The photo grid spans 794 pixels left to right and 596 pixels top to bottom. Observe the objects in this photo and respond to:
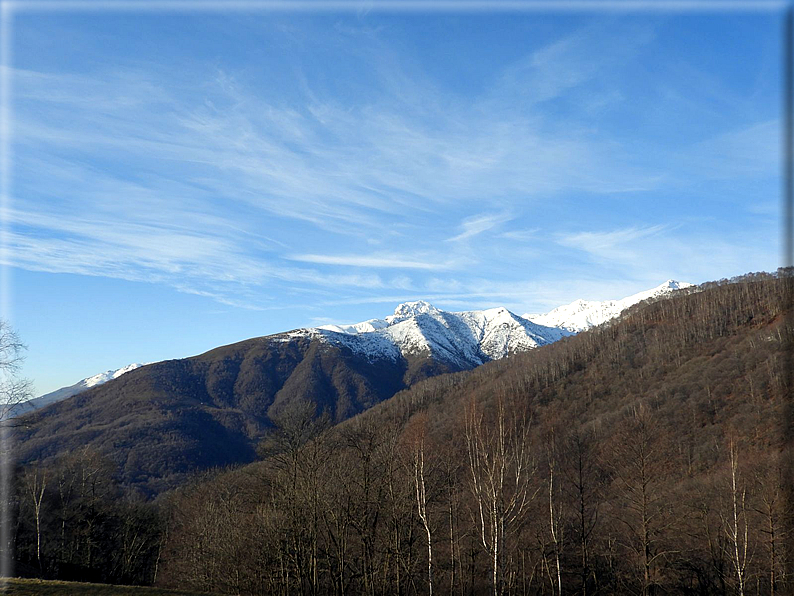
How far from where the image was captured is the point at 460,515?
6181cm

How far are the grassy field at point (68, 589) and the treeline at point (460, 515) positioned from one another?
8922 mm

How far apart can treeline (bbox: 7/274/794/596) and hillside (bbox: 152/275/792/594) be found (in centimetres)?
32

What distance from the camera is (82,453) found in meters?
55.6

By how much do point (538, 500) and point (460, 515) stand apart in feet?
40.7

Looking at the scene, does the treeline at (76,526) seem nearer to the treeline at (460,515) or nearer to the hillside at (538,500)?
the treeline at (460,515)

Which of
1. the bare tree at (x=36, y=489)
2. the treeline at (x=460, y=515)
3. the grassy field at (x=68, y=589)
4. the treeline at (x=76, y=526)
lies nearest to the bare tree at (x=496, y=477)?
the treeline at (x=460, y=515)

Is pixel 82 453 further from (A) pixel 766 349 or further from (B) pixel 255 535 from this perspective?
(A) pixel 766 349

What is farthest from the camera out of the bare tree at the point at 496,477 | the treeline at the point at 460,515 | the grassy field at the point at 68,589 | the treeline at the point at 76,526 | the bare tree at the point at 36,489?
the bare tree at the point at 36,489

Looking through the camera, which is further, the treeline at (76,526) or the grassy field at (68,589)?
the treeline at (76,526)

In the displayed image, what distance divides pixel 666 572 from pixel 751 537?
1002cm

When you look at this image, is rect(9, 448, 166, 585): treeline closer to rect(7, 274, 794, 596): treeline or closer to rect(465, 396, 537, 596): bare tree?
rect(7, 274, 794, 596): treeline

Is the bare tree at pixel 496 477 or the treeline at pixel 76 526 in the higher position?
the bare tree at pixel 496 477

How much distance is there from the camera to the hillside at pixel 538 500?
32.1 m

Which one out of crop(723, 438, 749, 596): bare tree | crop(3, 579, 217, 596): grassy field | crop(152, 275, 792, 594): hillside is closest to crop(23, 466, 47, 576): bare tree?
crop(152, 275, 792, 594): hillside
